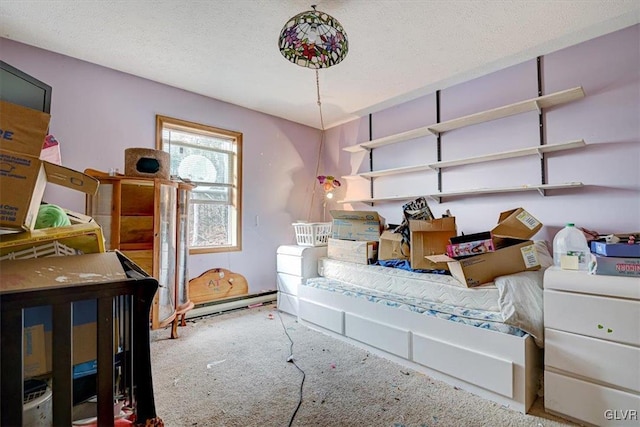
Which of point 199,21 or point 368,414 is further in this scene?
point 199,21

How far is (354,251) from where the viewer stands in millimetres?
2711

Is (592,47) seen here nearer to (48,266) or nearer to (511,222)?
(511,222)

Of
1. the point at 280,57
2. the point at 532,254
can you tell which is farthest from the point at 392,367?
the point at 280,57

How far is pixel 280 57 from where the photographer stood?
2.42m

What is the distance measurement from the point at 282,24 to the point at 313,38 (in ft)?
1.36

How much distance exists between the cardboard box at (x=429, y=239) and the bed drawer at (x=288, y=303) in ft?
4.58

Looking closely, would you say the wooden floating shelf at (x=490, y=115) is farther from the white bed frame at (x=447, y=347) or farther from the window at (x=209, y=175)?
the white bed frame at (x=447, y=347)

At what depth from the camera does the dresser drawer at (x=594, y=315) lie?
133 cm

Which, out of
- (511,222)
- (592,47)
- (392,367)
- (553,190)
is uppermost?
(592,47)

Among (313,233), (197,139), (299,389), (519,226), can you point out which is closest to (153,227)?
(197,139)

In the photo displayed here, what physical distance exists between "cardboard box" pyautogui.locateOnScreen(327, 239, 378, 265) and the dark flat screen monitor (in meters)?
2.22

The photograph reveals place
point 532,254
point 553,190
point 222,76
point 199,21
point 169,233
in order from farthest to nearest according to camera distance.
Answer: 1. point 222,76
2. point 169,233
3. point 553,190
4. point 199,21
5. point 532,254

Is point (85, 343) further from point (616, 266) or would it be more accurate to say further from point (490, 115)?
point (490, 115)

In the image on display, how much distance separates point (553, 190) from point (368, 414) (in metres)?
2.13
